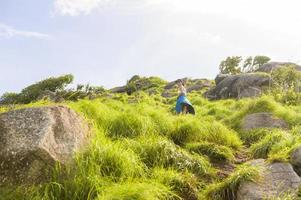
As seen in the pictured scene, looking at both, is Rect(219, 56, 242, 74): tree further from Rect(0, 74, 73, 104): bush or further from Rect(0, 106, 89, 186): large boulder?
Rect(0, 106, 89, 186): large boulder

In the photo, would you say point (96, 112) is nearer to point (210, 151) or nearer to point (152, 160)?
point (152, 160)

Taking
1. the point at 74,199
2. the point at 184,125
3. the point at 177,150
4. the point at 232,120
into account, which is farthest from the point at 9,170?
the point at 232,120

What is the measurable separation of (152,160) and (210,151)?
6.59 feet

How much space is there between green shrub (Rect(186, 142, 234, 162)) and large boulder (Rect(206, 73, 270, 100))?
18375 millimetres

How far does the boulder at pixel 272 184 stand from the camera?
22.6 ft

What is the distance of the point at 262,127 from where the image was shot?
43.0ft

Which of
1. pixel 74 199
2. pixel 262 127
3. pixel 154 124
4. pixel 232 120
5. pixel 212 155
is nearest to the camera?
pixel 74 199

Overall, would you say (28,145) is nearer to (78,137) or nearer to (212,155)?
(78,137)

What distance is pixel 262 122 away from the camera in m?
13.5

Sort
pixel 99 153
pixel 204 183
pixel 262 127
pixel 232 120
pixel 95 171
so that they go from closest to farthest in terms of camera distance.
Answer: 1. pixel 95 171
2. pixel 99 153
3. pixel 204 183
4. pixel 262 127
5. pixel 232 120

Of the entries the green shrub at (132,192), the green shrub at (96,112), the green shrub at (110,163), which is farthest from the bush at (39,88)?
the green shrub at (132,192)

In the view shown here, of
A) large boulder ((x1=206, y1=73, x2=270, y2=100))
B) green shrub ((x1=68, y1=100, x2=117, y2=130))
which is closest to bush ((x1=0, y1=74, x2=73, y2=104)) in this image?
large boulder ((x1=206, y1=73, x2=270, y2=100))

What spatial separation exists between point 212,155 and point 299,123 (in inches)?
208

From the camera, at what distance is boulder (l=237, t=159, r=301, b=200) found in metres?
6.89
